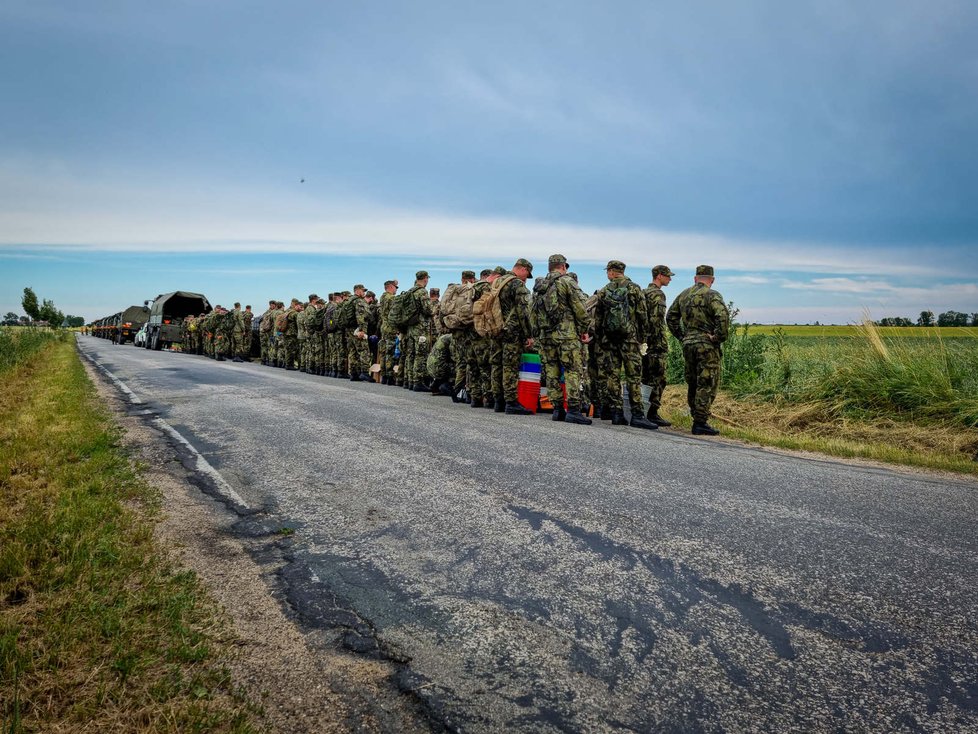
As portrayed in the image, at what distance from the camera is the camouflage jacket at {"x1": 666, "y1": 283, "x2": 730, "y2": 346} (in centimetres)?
904

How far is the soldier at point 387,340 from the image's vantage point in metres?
15.1

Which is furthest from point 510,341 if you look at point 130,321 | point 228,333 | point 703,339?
point 130,321

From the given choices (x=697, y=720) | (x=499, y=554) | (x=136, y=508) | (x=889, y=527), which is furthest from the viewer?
(x=136, y=508)

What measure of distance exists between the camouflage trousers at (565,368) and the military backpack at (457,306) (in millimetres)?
2084

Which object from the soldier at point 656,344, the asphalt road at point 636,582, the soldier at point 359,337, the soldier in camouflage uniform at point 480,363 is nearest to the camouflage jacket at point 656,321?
the soldier at point 656,344

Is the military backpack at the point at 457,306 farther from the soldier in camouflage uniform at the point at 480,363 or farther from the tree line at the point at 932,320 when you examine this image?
the tree line at the point at 932,320

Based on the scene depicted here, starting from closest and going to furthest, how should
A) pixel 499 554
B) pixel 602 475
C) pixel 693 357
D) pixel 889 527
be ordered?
pixel 499 554
pixel 889 527
pixel 602 475
pixel 693 357

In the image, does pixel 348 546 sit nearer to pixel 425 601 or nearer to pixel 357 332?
pixel 425 601

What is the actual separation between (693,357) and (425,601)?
24.0ft

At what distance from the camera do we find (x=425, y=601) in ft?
9.59

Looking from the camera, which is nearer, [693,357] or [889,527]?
[889,527]

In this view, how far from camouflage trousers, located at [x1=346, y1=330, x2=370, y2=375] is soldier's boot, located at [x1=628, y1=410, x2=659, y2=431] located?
30.5 ft

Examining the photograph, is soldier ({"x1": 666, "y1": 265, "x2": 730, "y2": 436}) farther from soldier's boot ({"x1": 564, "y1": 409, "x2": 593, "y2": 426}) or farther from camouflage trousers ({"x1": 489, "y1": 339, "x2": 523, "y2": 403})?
camouflage trousers ({"x1": 489, "y1": 339, "x2": 523, "y2": 403})

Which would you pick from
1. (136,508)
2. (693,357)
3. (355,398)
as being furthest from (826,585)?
(355,398)
